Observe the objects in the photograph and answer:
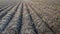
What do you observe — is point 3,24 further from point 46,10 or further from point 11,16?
point 46,10

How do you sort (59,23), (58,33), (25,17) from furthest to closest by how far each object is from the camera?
(25,17) → (59,23) → (58,33)

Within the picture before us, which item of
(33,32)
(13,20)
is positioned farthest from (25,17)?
(33,32)

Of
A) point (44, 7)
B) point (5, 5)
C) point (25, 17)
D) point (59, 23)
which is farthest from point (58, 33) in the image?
point (5, 5)

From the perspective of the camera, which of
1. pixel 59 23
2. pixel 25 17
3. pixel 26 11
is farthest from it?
pixel 26 11

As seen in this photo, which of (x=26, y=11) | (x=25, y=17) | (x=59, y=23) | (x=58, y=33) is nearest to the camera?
(x=58, y=33)

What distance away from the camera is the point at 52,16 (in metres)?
0.91

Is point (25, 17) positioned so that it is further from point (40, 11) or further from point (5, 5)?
point (5, 5)

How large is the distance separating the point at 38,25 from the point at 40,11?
0.82 feet

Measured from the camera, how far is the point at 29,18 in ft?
3.03

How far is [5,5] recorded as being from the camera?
3.76ft

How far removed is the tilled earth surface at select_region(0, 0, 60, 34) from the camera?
76 centimetres

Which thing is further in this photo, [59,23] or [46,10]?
[46,10]

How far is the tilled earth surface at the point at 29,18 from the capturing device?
76 cm

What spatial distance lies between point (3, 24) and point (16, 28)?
4.3 inches
